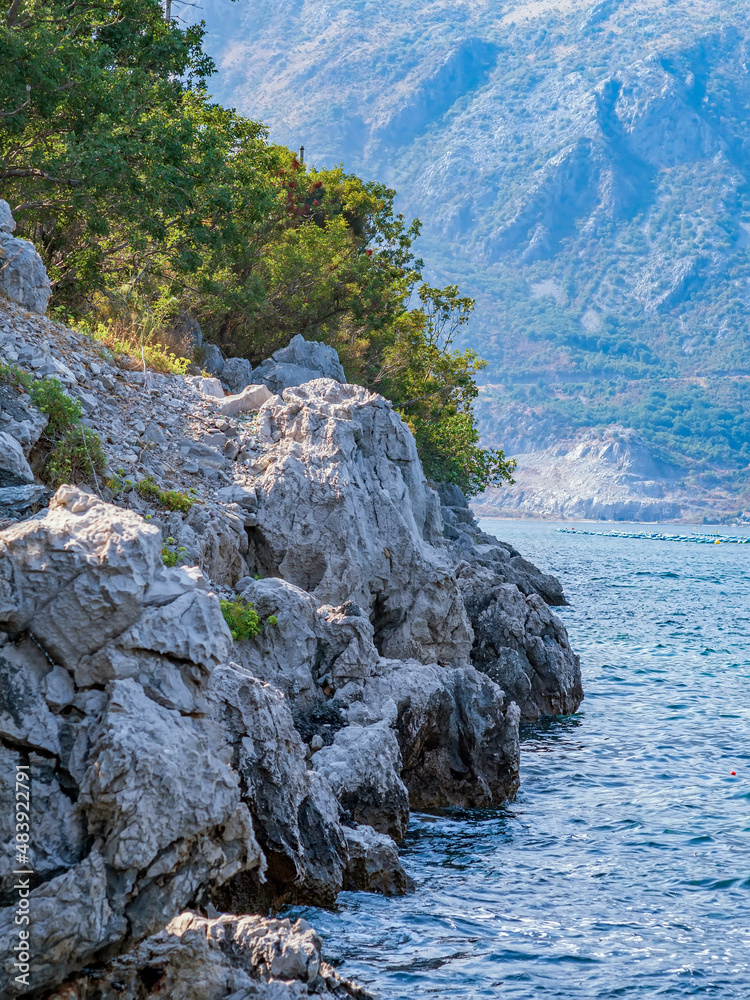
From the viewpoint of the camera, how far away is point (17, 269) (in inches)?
635

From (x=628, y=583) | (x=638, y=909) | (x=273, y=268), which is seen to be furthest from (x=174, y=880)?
(x=628, y=583)

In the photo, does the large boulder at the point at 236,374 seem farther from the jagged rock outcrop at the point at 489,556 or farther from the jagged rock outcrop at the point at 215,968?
the jagged rock outcrop at the point at 215,968

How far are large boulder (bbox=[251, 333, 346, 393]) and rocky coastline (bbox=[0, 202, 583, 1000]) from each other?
254mm

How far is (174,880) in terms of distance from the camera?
7488mm

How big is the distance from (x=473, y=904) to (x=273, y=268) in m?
23.4

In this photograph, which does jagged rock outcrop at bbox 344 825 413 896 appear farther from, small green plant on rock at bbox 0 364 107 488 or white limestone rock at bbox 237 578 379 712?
small green plant on rock at bbox 0 364 107 488

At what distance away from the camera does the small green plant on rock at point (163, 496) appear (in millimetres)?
14453

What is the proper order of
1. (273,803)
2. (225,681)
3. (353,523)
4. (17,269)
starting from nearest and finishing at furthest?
(273,803), (225,681), (17,269), (353,523)

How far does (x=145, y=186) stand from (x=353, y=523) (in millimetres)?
9133

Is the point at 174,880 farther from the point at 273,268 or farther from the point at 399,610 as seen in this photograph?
the point at 273,268

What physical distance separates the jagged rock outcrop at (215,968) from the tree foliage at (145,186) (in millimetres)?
15757

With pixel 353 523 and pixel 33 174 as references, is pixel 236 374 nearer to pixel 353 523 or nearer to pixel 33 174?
pixel 33 174

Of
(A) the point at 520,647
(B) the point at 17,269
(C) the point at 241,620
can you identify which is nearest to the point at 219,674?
(C) the point at 241,620

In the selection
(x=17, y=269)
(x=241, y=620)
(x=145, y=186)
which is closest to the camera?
(x=241, y=620)
